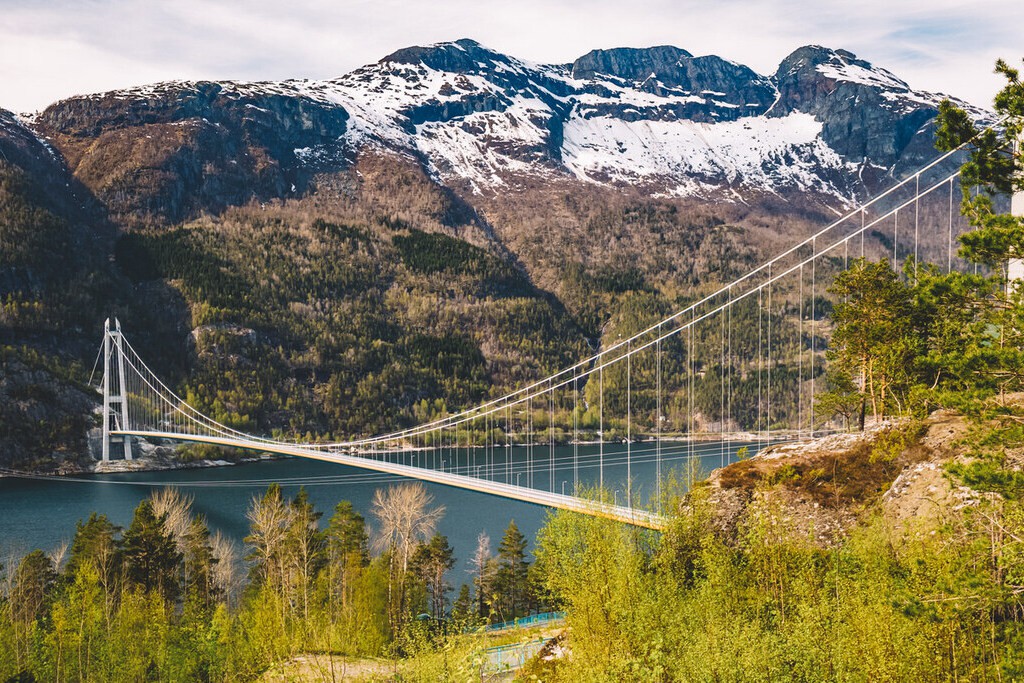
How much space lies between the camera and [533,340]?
170m

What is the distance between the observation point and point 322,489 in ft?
236

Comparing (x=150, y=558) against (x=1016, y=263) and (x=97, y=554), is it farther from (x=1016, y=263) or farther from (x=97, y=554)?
(x=1016, y=263)

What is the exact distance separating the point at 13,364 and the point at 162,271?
183ft

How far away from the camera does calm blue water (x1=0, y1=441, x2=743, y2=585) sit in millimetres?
53250

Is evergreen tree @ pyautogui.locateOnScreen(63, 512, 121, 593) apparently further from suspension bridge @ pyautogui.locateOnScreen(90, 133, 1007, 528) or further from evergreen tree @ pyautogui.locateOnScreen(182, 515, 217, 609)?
suspension bridge @ pyautogui.locateOnScreen(90, 133, 1007, 528)

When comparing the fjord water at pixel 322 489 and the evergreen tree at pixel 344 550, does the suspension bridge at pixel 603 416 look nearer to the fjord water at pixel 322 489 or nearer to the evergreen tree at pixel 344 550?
the fjord water at pixel 322 489

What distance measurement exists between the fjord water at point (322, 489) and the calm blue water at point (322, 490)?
8 cm

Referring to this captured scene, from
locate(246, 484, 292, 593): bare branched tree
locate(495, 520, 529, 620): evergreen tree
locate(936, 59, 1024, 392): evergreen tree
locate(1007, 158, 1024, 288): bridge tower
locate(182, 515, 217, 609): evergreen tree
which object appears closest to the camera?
locate(936, 59, 1024, 392): evergreen tree

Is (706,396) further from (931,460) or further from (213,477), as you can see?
(931,460)

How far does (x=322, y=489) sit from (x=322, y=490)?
705 millimetres

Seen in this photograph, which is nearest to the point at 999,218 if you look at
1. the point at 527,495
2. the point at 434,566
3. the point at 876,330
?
the point at 876,330

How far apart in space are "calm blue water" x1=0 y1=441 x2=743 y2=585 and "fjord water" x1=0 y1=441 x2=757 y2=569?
82 mm

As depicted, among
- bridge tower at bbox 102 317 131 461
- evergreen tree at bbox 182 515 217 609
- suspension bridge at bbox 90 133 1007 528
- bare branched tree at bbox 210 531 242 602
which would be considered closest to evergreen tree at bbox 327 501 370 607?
bare branched tree at bbox 210 531 242 602

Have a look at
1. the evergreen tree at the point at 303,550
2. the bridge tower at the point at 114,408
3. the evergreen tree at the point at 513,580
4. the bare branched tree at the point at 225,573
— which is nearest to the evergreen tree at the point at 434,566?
the evergreen tree at the point at 513,580
